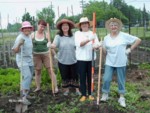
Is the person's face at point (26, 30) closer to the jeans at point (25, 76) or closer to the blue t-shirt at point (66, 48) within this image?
the blue t-shirt at point (66, 48)

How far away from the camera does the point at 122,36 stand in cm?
576

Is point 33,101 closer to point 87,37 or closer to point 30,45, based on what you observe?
point 30,45

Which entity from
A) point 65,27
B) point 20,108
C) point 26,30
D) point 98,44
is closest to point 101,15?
point 65,27

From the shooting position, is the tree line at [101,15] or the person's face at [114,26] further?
the tree line at [101,15]

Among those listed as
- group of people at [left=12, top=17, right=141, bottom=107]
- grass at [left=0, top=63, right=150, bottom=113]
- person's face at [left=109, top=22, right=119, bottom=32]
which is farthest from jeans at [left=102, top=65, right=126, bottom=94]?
person's face at [left=109, top=22, right=119, bottom=32]

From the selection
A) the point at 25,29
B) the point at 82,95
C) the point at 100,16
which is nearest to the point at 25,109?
the point at 82,95

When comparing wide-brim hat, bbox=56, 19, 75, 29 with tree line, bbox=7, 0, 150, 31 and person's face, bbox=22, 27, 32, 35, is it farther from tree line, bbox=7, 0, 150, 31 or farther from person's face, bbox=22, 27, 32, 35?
tree line, bbox=7, 0, 150, 31

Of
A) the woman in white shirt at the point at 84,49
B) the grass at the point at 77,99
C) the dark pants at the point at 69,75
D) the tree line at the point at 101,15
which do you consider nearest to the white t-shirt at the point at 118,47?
the woman in white shirt at the point at 84,49

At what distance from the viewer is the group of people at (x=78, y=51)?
5.79 metres

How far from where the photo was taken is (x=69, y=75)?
22.2ft

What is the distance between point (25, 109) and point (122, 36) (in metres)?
2.24

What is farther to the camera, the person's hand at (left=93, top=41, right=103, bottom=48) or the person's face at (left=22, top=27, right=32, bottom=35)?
the person's face at (left=22, top=27, right=32, bottom=35)

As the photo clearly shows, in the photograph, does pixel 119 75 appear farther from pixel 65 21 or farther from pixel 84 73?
pixel 65 21

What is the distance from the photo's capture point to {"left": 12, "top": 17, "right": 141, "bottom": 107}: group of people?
228 inches
